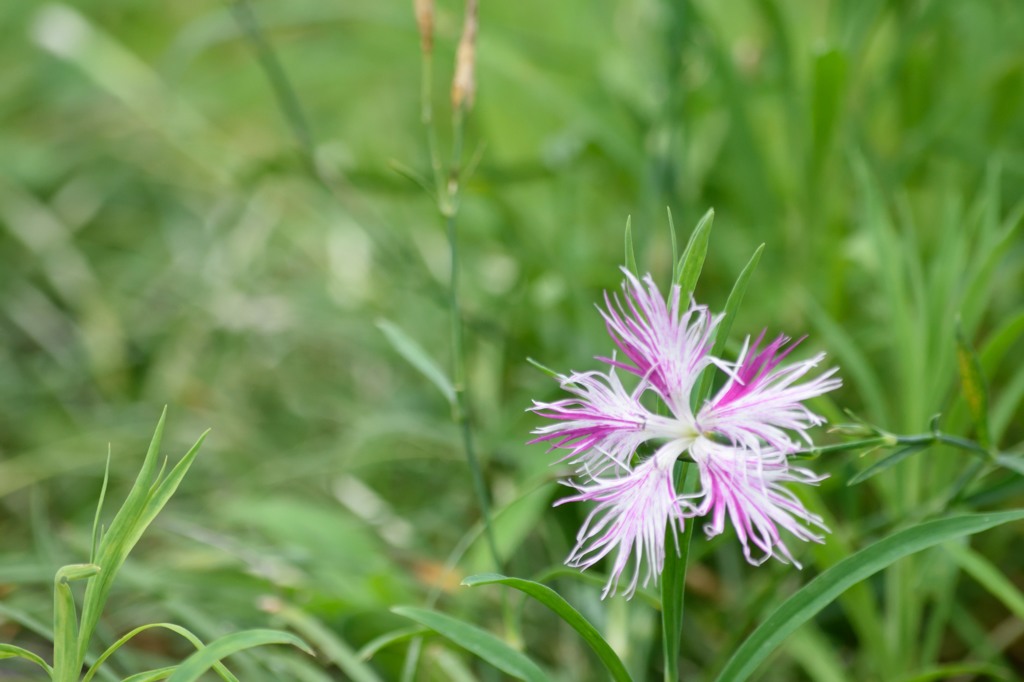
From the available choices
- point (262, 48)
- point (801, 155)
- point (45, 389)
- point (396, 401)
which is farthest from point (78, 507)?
point (801, 155)

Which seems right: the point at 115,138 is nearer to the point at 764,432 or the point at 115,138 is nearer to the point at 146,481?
the point at 146,481

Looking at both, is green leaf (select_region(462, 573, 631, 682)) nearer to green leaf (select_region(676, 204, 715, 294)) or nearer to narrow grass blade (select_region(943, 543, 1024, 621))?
green leaf (select_region(676, 204, 715, 294))

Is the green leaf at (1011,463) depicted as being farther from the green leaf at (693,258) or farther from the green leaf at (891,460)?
the green leaf at (693,258)

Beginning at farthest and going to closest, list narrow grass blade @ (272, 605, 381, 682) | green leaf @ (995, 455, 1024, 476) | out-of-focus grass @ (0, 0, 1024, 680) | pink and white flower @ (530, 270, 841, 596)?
out-of-focus grass @ (0, 0, 1024, 680) → narrow grass blade @ (272, 605, 381, 682) → green leaf @ (995, 455, 1024, 476) → pink and white flower @ (530, 270, 841, 596)

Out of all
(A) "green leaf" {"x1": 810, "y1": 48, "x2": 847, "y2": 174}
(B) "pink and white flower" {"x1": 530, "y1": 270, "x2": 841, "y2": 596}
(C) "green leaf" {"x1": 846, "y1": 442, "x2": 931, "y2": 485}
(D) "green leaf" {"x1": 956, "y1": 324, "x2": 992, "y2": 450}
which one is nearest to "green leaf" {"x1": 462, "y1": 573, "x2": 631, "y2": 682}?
(B) "pink and white flower" {"x1": 530, "y1": 270, "x2": 841, "y2": 596}

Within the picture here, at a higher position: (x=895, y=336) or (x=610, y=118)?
(x=610, y=118)

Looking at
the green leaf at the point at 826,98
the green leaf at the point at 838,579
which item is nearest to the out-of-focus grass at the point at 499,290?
the green leaf at the point at 826,98
